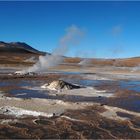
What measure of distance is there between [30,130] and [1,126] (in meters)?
1.14

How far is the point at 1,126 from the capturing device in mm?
11398

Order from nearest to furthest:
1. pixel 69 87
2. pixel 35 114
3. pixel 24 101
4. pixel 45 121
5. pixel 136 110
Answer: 1. pixel 45 121
2. pixel 35 114
3. pixel 136 110
4. pixel 24 101
5. pixel 69 87

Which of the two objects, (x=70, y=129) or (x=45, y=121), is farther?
(x=45, y=121)

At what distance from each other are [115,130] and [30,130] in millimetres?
3071

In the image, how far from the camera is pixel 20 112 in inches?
546

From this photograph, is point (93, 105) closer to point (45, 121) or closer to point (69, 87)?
point (45, 121)

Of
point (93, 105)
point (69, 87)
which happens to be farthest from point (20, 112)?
point (69, 87)

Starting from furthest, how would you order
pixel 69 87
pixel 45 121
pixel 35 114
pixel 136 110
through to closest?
pixel 69 87 → pixel 136 110 → pixel 35 114 → pixel 45 121

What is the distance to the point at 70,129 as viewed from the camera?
11344mm

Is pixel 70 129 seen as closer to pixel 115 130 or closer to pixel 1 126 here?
pixel 115 130

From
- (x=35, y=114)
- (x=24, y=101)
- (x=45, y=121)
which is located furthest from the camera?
(x=24, y=101)

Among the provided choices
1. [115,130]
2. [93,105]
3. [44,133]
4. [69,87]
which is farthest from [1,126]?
[69,87]

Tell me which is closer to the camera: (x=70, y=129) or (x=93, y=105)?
(x=70, y=129)

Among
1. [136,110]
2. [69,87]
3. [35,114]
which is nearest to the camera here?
[35,114]
